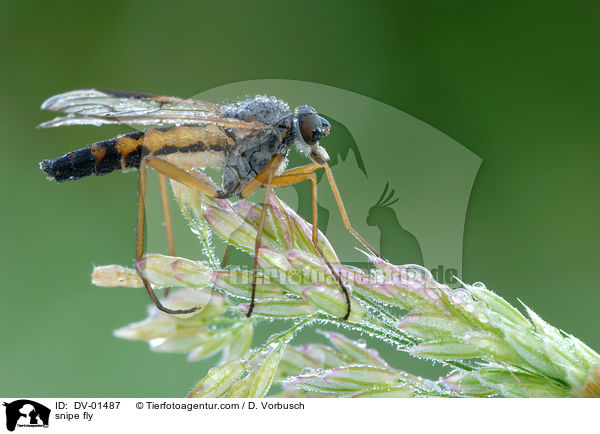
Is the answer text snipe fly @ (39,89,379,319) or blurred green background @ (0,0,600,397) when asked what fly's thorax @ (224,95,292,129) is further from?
blurred green background @ (0,0,600,397)

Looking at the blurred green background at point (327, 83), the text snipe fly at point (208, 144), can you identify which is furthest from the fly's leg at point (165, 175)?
the blurred green background at point (327, 83)

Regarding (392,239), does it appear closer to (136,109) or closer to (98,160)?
(136,109)

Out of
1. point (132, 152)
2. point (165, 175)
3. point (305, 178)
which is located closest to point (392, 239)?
point (305, 178)
